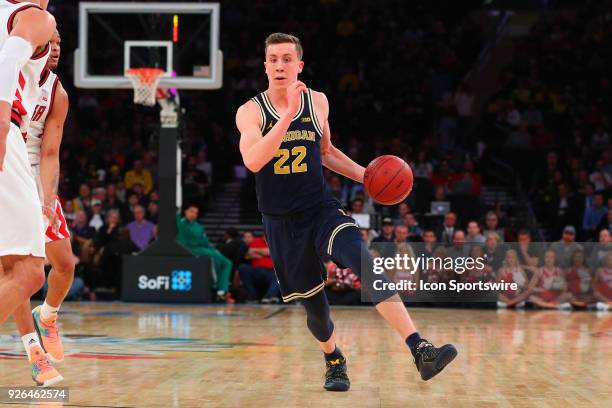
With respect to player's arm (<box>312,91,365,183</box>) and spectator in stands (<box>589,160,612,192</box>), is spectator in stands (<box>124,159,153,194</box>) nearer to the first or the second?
spectator in stands (<box>589,160,612,192</box>)

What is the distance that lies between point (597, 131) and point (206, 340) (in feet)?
39.0

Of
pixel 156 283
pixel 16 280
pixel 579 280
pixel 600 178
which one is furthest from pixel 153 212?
pixel 16 280

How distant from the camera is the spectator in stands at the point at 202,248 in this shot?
13703 millimetres

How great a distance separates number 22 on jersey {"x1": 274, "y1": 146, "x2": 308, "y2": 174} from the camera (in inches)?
215

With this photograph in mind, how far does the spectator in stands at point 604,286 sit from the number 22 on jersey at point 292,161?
27.2 ft

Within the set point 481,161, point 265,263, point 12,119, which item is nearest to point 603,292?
point 265,263

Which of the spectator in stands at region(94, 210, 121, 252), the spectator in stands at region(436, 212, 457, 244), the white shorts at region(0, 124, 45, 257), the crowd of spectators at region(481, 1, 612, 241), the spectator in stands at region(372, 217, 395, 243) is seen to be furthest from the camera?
the crowd of spectators at region(481, 1, 612, 241)

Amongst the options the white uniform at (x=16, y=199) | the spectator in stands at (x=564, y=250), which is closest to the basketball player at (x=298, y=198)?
the white uniform at (x=16, y=199)

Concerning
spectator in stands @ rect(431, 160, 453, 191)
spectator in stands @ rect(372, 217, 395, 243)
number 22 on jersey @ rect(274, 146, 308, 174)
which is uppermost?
number 22 on jersey @ rect(274, 146, 308, 174)

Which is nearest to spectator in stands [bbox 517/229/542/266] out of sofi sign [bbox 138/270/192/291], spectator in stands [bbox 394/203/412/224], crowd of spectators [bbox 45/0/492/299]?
spectator in stands [bbox 394/203/412/224]

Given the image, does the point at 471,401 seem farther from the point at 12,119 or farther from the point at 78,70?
the point at 78,70

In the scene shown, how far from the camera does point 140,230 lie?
1473cm

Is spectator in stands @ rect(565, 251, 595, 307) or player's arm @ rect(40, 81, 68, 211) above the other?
player's arm @ rect(40, 81, 68, 211)

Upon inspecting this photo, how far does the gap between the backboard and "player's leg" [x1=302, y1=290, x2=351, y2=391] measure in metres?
7.68
